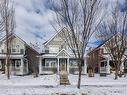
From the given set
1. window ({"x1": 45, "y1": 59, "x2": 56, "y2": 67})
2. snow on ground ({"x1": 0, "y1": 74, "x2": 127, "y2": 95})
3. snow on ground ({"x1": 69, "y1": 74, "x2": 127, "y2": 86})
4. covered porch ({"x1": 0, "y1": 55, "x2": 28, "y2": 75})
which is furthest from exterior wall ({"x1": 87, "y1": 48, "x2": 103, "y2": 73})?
snow on ground ({"x1": 0, "y1": 74, "x2": 127, "y2": 95})

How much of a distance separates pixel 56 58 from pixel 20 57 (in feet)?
22.2

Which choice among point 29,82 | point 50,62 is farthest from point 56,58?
point 29,82

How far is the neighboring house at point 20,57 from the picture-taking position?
50.9 meters

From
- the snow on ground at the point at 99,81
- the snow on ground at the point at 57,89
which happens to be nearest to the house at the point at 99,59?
the snow on ground at the point at 99,81

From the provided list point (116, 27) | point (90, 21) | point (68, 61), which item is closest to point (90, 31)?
point (90, 21)

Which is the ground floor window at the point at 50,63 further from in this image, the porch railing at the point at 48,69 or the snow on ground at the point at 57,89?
the snow on ground at the point at 57,89

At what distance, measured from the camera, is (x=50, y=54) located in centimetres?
5444

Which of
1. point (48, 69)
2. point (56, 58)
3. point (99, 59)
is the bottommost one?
point (48, 69)

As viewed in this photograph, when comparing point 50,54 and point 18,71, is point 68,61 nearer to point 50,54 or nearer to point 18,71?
point 50,54

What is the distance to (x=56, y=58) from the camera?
178 ft

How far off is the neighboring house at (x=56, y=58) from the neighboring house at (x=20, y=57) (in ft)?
9.93

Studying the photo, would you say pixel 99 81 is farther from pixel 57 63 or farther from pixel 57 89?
pixel 57 63

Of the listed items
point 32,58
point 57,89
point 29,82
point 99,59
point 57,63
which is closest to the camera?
point 57,89

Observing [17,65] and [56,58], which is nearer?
[56,58]
